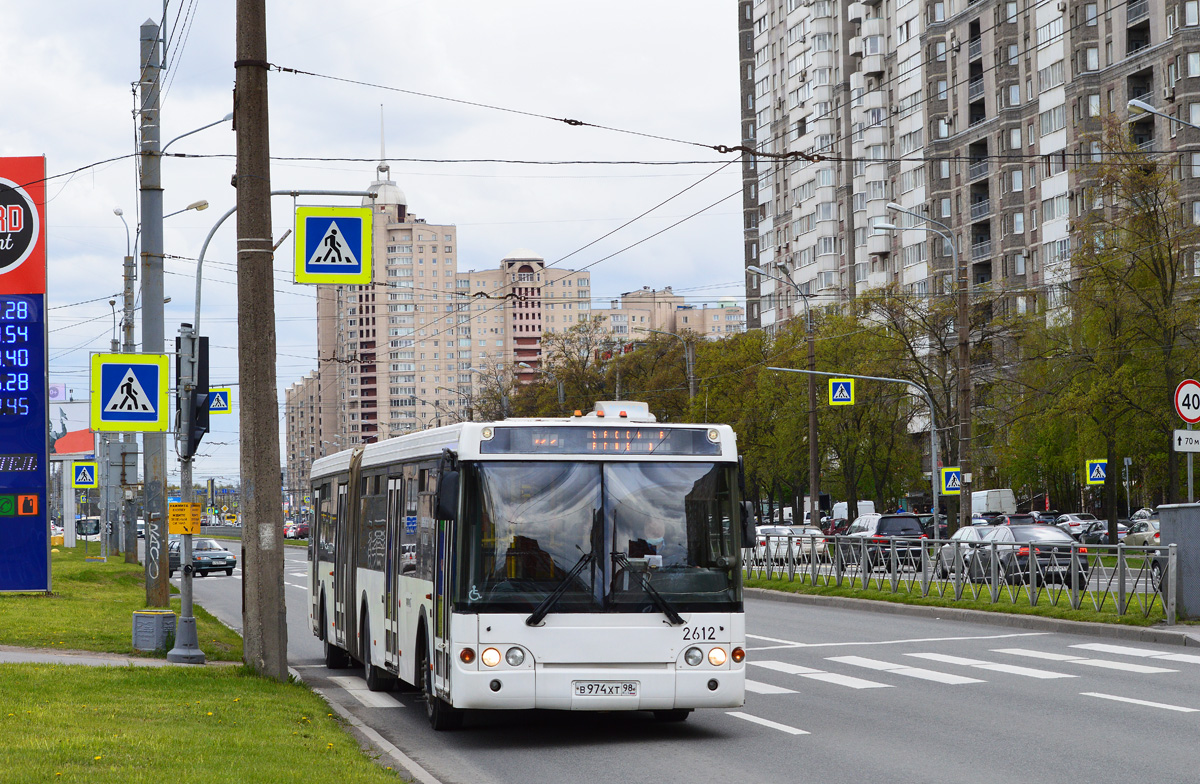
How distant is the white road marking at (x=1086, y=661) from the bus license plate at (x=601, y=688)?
723cm

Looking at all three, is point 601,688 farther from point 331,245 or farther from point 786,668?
point 786,668

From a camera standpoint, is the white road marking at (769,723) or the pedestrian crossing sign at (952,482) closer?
the white road marking at (769,723)

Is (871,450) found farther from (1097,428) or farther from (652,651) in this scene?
(652,651)

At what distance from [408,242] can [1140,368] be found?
135095mm

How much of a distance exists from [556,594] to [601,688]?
2.54 ft

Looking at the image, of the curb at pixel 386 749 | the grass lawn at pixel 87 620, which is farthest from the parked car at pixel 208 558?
the curb at pixel 386 749

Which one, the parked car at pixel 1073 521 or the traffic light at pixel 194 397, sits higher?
the traffic light at pixel 194 397

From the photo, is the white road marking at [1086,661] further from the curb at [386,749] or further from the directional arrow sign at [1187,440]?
the curb at [386,749]

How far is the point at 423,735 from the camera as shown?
12.4 meters

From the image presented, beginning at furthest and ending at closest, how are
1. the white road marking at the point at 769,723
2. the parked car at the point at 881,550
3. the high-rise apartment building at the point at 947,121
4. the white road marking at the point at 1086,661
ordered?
the high-rise apartment building at the point at 947,121 → the parked car at the point at 881,550 → the white road marking at the point at 1086,661 → the white road marking at the point at 769,723

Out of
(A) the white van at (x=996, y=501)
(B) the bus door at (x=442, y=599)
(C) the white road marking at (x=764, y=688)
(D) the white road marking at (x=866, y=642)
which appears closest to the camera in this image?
(B) the bus door at (x=442, y=599)

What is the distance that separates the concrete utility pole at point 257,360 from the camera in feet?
47.5

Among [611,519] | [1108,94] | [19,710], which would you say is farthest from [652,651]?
[1108,94]

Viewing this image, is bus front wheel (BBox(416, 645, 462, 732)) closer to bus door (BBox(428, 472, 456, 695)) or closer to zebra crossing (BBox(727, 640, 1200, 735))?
bus door (BBox(428, 472, 456, 695))
